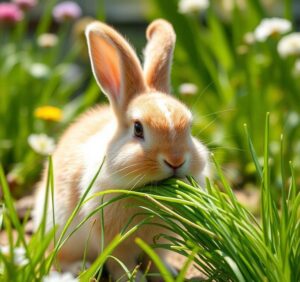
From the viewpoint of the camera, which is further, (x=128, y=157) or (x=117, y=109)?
(x=117, y=109)

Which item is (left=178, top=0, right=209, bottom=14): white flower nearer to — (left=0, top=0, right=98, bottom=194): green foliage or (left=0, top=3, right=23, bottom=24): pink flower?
(left=0, top=0, right=98, bottom=194): green foliage

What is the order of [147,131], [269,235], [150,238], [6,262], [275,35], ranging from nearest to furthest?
[6,262] < [269,235] < [147,131] < [150,238] < [275,35]

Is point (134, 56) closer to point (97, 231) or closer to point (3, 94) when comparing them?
point (97, 231)

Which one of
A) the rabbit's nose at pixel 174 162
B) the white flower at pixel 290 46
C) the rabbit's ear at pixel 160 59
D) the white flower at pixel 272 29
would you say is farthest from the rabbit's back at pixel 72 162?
the white flower at pixel 290 46

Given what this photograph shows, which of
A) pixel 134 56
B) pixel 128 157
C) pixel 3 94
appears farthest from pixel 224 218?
pixel 3 94

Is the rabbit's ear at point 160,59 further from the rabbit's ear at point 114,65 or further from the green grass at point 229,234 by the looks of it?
the green grass at point 229,234

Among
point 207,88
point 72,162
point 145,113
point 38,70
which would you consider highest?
point 145,113

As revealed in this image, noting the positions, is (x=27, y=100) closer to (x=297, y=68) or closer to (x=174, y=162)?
(x=297, y=68)

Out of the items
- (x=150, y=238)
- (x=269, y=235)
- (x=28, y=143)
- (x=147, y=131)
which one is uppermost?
(x=147, y=131)

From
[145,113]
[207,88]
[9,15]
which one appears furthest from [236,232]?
[9,15]
